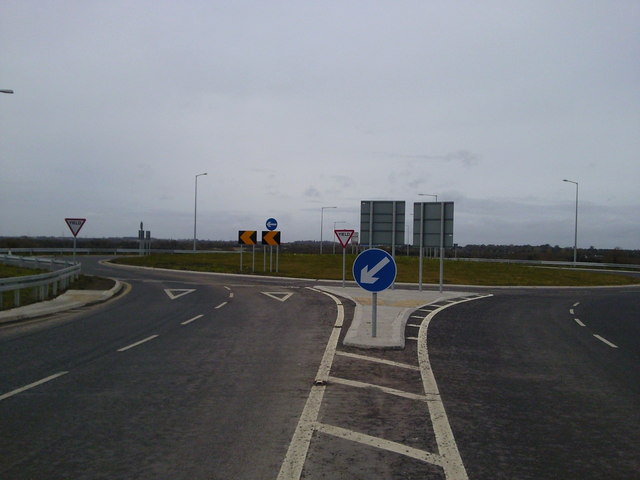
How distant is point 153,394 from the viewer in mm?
7746

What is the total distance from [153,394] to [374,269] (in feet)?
18.7

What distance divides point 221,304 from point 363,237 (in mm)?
8169

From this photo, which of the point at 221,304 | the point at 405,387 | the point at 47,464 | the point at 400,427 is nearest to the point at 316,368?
the point at 405,387

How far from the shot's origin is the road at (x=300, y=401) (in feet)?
17.6

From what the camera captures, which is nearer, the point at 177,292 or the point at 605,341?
the point at 605,341

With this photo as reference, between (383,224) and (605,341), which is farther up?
(383,224)

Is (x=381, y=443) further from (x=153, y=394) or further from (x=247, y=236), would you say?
(x=247, y=236)

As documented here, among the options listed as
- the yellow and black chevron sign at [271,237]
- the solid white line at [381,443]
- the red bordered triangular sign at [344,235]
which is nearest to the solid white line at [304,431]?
the solid white line at [381,443]

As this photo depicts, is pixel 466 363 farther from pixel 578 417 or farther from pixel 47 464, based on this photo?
pixel 47 464

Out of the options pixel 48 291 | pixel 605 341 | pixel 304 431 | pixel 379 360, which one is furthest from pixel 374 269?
pixel 48 291

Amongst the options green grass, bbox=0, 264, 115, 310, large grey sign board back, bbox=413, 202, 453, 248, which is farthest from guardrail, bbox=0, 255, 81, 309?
large grey sign board back, bbox=413, 202, 453, 248

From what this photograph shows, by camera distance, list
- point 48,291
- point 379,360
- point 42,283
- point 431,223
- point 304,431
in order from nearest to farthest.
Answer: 1. point 304,431
2. point 379,360
3. point 42,283
4. point 48,291
5. point 431,223

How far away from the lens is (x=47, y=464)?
17.3 ft

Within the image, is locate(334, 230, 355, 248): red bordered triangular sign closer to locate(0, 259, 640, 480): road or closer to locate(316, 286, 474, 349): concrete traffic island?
locate(316, 286, 474, 349): concrete traffic island
